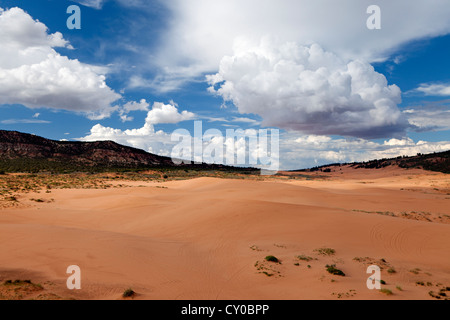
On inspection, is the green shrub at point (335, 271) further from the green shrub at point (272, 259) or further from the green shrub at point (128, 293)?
the green shrub at point (128, 293)

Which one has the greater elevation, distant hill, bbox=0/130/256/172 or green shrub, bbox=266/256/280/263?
distant hill, bbox=0/130/256/172

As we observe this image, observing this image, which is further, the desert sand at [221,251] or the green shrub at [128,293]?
the desert sand at [221,251]

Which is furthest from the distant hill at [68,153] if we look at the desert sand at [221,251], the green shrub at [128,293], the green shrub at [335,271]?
the green shrub at [335,271]

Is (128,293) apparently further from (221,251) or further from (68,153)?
(68,153)

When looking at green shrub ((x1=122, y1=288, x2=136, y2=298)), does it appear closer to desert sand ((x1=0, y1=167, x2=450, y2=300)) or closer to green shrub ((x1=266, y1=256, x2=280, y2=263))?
desert sand ((x1=0, y1=167, x2=450, y2=300))

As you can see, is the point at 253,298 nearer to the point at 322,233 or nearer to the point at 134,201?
the point at 322,233

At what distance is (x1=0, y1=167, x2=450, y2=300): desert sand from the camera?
816 centimetres

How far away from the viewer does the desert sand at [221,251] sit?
8156mm

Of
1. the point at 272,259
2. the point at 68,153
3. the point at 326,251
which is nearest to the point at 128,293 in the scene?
the point at 272,259

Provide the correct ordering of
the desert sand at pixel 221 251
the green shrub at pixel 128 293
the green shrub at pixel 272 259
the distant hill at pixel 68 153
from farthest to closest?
the distant hill at pixel 68 153
the green shrub at pixel 272 259
the desert sand at pixel 221 251
the green shrub at pixel 128 293

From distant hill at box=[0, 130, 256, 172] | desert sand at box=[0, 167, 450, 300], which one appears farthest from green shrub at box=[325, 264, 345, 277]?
distant hill at box=[0, 130, 256, 172]

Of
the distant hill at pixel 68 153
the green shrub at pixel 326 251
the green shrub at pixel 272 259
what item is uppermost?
the distant hill at pixel 68 153

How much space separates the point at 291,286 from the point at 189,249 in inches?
230

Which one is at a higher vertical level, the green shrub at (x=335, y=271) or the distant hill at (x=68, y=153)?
the distant hill at (x=68, y=153)
